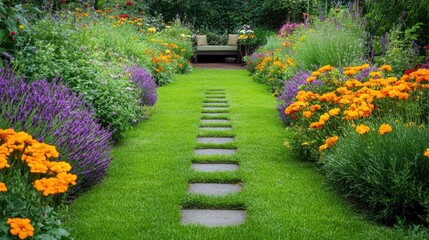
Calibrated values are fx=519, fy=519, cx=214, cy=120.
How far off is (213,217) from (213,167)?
49.7 inches

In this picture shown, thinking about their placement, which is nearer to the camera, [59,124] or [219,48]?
[59,124]

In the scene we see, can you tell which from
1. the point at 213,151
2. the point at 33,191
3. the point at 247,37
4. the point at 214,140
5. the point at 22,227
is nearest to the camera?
the point at 22,227

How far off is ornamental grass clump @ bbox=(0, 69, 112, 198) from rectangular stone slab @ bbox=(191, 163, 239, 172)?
0.83 m

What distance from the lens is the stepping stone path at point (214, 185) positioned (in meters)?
3.49

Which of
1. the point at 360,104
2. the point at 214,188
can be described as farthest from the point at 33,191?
the point at 360,104

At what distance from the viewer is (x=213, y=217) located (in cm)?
354

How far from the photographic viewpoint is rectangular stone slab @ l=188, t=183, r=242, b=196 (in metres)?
4.03

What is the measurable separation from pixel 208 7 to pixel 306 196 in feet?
58.3

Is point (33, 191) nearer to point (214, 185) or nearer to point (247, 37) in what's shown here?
point (214, 185)

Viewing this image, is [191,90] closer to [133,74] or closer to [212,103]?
[212,103]

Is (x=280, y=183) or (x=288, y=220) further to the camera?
(x=280, y=183)

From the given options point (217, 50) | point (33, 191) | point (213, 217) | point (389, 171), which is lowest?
point (217, 50)

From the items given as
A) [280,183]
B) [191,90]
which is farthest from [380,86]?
[191,90]

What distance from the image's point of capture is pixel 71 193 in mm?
3844
